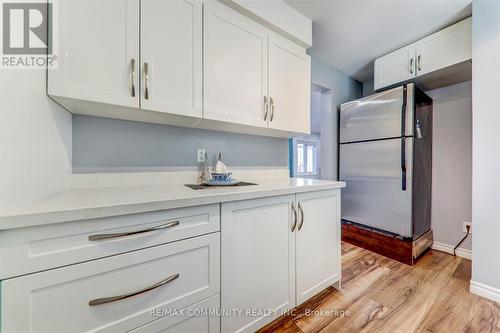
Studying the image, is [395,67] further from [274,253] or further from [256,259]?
[256,259]

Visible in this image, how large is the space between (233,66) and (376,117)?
1.82m

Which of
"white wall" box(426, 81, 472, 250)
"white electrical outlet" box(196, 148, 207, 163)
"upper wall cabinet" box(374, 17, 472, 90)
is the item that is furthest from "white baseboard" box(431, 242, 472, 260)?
"white electrical outlet" box(196, 148, 207, 163)

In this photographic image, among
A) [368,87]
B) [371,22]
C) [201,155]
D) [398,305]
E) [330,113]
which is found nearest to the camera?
[398,305]

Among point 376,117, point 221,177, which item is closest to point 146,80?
point 221,177

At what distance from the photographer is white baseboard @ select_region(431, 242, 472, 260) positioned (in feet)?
7.05

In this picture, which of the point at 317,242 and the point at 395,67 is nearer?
the point at 317,242

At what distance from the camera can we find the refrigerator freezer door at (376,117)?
2086mm

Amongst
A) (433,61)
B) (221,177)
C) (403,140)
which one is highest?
(433,61)

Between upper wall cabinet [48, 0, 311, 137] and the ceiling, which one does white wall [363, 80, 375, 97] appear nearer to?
the ceiling

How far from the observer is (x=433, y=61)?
6.46 feet

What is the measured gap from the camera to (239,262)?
1.04 meters

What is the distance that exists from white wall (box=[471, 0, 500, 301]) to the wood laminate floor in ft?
0.76

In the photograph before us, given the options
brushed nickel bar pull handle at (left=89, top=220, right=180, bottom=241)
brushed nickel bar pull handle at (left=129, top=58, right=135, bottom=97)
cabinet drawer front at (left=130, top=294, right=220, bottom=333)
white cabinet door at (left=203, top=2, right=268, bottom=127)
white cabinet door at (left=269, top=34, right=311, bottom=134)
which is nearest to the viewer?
brushed nickel bar pull handle at (left=89, top=220, right=180, bottom=241)

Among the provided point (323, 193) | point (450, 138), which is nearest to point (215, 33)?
point (323, 193)
